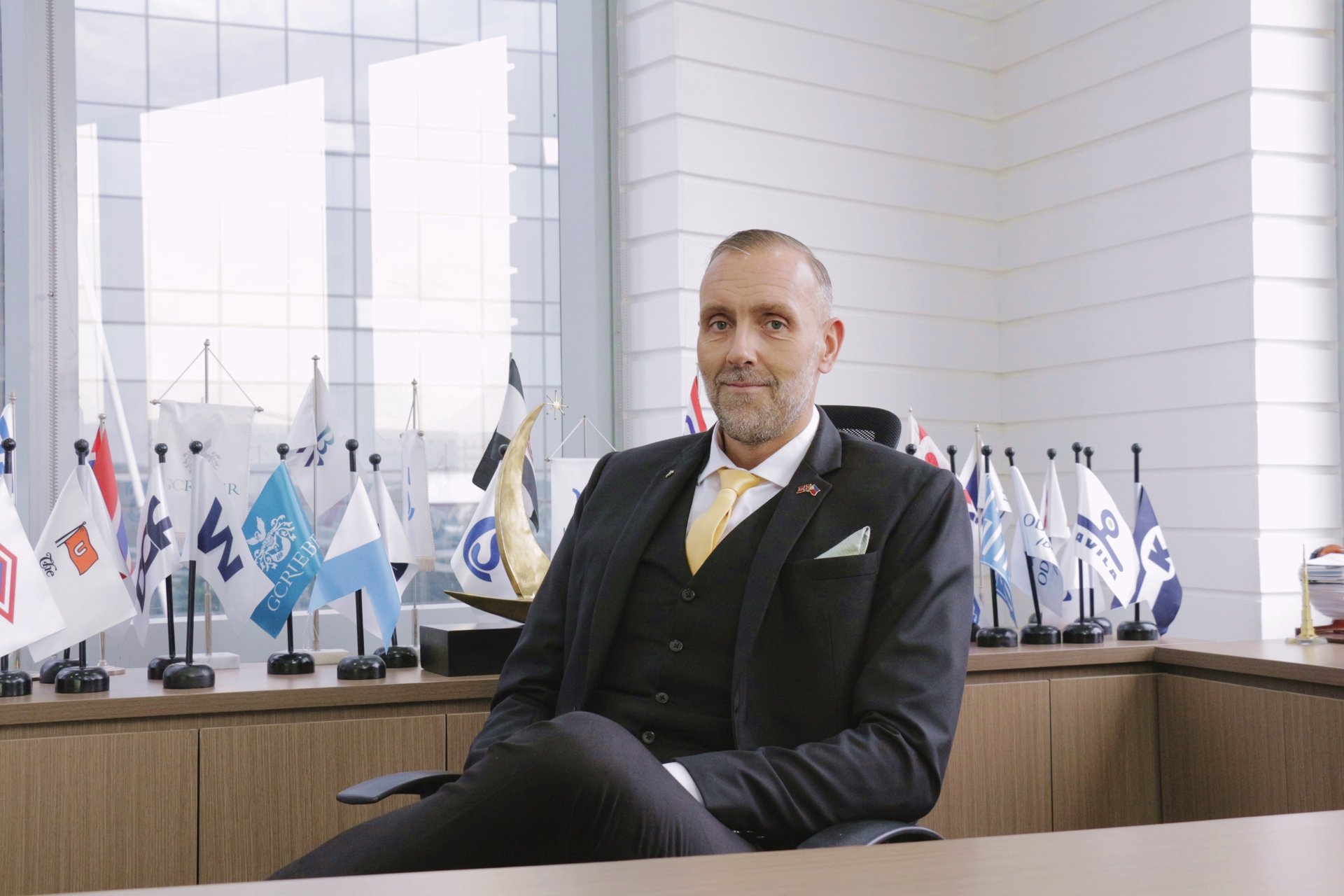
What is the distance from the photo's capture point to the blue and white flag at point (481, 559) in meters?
2.78

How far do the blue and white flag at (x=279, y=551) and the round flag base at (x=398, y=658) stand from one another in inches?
8.4

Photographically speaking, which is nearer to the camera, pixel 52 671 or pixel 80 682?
pixel 80 682

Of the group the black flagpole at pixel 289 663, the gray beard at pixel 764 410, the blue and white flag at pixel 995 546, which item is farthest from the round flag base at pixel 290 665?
the blue and white flag at pixel 995 546

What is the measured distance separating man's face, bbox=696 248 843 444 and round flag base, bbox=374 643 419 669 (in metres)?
0.94

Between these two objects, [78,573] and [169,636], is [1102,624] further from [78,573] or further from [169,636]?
[78,573]

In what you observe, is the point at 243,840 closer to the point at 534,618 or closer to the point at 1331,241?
the point at 534,618

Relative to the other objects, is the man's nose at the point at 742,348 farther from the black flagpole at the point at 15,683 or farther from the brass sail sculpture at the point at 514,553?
the black flagpole at the point at 15,683

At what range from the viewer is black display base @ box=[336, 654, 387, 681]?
2.42 meters

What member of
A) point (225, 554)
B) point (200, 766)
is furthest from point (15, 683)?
point (225, 554)

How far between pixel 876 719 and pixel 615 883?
93cm

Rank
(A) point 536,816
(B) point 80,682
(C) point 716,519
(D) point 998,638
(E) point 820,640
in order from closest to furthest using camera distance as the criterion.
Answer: (A) point 536,816 < (E) point 820,640 < (C) point 716,519 < (B) point 80,682 < (D) point 998,638

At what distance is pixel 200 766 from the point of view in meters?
2.20

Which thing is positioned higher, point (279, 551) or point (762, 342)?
point (762, 342)

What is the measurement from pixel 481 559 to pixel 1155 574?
1609 mm
